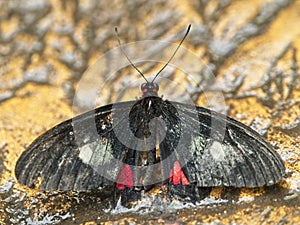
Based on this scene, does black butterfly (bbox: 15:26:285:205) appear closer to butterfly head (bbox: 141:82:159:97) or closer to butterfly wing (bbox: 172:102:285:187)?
butterfly wing (bbox: 172:102:285:187)

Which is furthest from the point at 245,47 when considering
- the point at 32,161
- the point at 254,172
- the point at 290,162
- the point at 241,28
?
the point at 32,161

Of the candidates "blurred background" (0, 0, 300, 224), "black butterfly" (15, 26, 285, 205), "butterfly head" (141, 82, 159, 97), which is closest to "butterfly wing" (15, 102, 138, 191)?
"black butterfly" (15, 26, 285, 205)

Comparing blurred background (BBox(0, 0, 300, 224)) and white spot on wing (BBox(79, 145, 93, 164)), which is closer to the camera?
white spot on wing (BBox(79, 145, 93, 164))

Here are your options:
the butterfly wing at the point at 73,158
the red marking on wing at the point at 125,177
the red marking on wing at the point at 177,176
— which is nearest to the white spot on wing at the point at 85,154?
the butterfly wing at the point at 73,158

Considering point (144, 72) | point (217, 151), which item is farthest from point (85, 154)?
point (144, 72)

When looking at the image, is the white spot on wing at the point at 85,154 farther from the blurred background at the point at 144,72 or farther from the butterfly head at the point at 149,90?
the butterfly head at the point at 149,90
